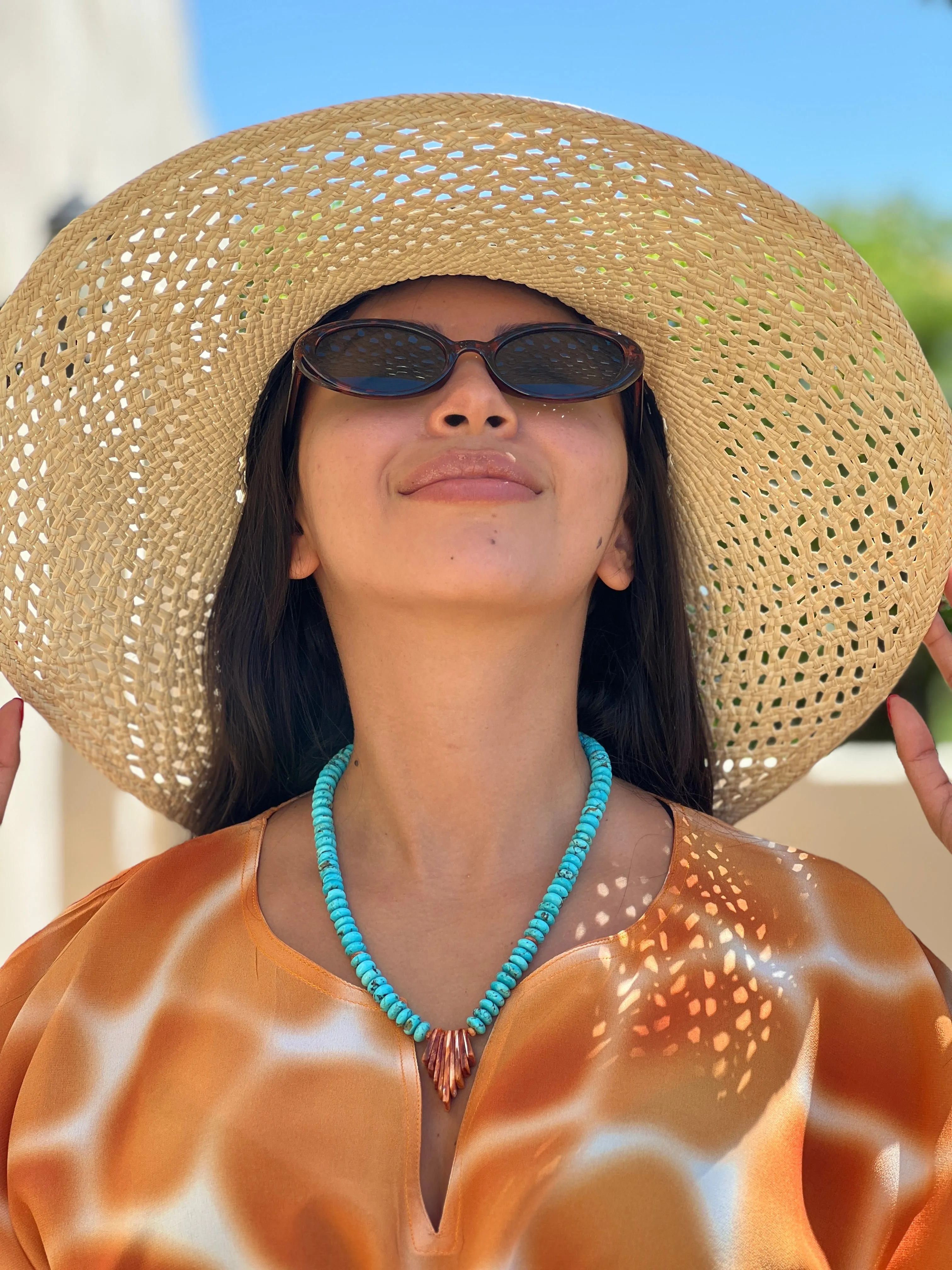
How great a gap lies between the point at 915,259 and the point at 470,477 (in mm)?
7336

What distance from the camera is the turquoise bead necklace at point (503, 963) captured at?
153 cm

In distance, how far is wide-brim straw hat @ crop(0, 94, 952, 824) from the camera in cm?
172

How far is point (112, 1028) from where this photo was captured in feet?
5.36

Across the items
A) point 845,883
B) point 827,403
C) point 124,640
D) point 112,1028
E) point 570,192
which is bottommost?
point 112,1028

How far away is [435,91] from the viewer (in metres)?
1.66

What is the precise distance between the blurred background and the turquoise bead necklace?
1.02 metres

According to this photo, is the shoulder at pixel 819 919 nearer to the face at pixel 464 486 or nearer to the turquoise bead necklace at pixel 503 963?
the turquoise bead necklace at pixel 503 963

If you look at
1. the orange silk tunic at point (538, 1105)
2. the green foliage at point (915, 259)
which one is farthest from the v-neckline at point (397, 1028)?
the green foliage at point (915, 259)

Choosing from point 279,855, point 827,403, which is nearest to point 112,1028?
point 279,855

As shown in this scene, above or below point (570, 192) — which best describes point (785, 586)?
below

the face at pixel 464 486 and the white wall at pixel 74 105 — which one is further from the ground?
the white wall at pixel 74 105

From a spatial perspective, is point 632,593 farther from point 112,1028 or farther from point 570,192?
point 112,1028

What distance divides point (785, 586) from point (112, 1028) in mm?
1319

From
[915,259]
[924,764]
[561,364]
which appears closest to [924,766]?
[924,764]
